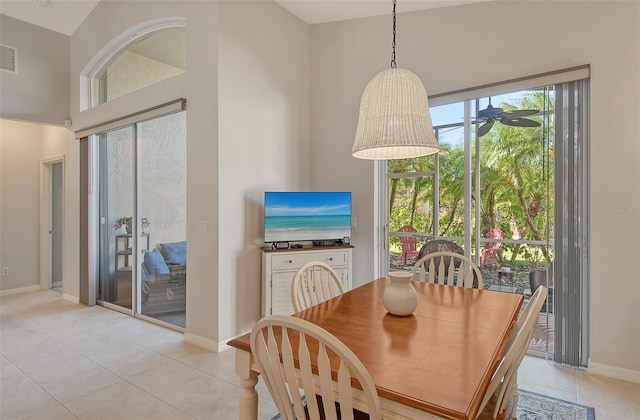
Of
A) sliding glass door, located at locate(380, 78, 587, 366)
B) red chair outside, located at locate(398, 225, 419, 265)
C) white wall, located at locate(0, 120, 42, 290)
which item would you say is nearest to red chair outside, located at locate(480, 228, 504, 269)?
sliding glass door, located at locate(380, 78, 587, 366)

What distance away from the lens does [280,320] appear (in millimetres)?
1059

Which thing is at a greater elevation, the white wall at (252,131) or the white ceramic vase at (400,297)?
the white wall at (252,131)

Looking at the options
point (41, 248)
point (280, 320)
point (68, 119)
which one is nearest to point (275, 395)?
→ point (280, 320)

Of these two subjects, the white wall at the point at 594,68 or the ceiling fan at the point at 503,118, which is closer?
the white wall at the point at 594,68

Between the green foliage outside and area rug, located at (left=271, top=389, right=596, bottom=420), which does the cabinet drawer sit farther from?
area rug, located at (left=271, top=389, right=596, bottom=420)

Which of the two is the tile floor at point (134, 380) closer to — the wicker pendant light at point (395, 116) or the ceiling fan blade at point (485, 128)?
the wicker pendant light at point (395, 116)

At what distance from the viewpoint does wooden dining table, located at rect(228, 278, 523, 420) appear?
3.27 ft

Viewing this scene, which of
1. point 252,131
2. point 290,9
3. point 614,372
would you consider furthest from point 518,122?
point 290,9

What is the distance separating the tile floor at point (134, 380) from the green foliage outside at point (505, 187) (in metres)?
0.97

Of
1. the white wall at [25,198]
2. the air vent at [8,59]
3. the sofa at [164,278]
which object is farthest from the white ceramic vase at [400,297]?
the air vent at [8,59]

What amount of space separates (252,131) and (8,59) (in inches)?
136

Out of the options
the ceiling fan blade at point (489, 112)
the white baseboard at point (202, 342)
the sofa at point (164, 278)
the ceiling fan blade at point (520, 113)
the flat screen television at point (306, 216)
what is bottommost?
the white baseboard at point (202, 342)

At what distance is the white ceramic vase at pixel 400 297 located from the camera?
1653 millimetres

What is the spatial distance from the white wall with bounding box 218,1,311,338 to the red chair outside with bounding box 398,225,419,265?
51.7 inches
